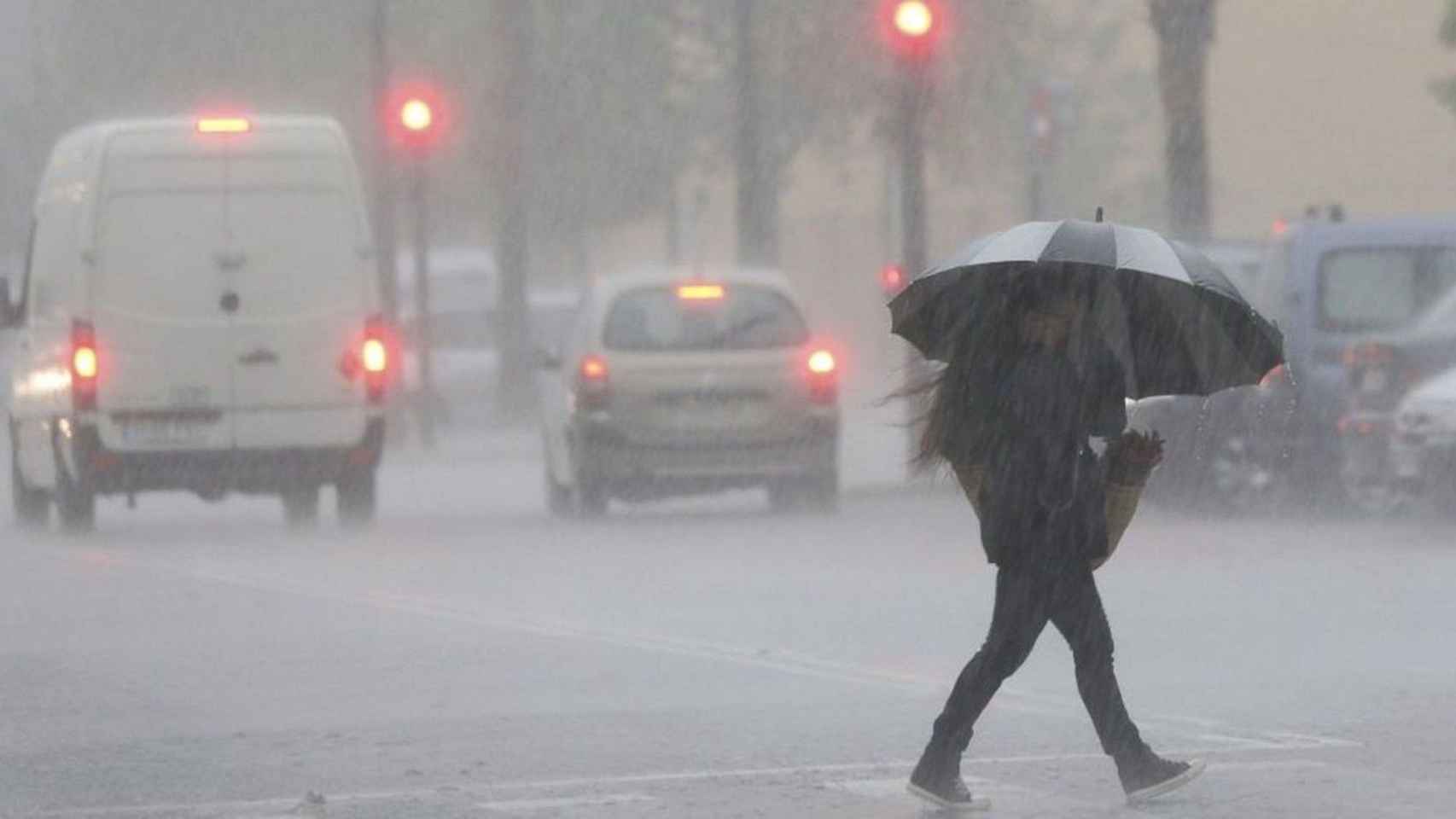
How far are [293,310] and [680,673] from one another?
993 cm

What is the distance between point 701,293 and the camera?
952 inches

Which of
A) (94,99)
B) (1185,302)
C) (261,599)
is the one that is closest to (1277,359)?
(1185,302)

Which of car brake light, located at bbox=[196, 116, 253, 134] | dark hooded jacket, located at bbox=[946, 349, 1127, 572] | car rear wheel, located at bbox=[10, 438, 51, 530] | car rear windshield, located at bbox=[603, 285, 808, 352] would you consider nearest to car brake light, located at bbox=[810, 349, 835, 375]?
car rear windshield, located at bbox=[603, 285, 808, 352]

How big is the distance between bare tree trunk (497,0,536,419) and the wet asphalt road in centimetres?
2561

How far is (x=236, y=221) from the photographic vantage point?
2303cm

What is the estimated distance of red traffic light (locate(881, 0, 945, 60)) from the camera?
2622 cm

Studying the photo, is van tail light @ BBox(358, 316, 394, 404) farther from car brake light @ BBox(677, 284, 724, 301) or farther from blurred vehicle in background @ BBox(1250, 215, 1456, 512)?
blurred vehicle in background @ BBox(1250, 215, 1456, 512)

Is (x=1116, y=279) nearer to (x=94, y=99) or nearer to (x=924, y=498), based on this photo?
(x=924, y=498)

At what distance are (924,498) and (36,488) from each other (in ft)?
19.5

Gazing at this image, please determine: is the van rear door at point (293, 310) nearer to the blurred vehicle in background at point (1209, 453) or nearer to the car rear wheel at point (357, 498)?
the car rear wheel at point (357, 498)

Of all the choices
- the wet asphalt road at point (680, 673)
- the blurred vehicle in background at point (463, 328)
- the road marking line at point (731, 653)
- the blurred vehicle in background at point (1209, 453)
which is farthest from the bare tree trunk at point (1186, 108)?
the blurred vehicle in background at point (463, 328)

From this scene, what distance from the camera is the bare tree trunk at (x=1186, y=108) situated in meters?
29.2

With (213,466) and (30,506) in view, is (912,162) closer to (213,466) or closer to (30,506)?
(213,466)

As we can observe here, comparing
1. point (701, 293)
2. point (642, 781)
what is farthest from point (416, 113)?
point (642, 781)
